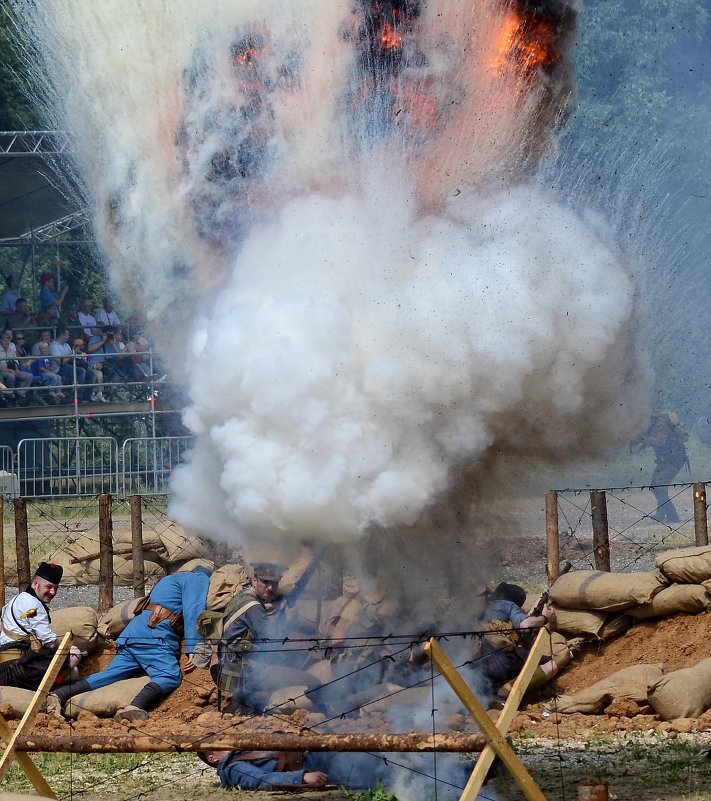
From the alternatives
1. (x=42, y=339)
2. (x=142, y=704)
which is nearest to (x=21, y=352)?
(x=42, y=339)

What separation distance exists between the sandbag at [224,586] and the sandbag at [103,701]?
97 centimetres

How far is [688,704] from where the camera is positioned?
372 inches

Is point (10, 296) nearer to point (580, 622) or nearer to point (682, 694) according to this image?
point (580, 622)

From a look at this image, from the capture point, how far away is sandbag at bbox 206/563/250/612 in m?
11.2

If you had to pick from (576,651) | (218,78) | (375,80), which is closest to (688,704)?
(576,651)

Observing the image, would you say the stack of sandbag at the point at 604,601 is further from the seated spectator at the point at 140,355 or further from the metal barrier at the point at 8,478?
the seated spectator at the point at 140,355

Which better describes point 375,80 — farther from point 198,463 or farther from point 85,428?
point 85,428

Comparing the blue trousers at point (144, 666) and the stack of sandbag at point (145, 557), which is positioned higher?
the stack of sandbag at point (145, 557)

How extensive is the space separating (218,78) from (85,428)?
15037 millimetres

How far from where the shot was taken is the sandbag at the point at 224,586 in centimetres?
1123

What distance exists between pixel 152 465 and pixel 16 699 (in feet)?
32.2

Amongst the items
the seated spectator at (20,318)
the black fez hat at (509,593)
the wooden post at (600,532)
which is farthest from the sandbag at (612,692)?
the seated spectator at (20,318)

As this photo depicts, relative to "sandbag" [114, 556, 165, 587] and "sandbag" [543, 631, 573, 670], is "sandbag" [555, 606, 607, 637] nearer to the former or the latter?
"sandbag" [543, 631, 573, 670]

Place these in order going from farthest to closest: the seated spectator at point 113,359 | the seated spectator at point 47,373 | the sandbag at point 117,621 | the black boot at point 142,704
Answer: the seated spectator at point 113,359, the seated spectator at point 47,373, the sandbag at point 117,621, the black boot at point 142,704
